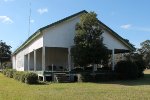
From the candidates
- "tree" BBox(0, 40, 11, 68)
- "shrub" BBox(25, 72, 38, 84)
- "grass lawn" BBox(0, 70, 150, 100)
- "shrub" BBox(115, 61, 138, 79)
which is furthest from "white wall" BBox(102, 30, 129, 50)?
"tree" BBox(0, 40, 11, 68)

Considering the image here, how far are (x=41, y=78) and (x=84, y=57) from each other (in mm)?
5479

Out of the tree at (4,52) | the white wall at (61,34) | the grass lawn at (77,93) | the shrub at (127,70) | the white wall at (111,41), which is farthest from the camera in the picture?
the tree at (4,52)

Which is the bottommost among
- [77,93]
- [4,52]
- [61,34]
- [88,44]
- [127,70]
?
[77,93]

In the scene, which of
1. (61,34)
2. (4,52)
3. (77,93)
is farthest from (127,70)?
(4,52)

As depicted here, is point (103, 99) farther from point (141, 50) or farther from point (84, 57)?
point (141, 50)

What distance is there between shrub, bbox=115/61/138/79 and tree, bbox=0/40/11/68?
252 feet

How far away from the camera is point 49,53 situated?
1576 inches

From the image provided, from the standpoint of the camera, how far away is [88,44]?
2978 cm

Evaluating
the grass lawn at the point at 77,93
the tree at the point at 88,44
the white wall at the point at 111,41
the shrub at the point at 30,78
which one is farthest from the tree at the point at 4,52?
the grass lawn at the point at 77,93

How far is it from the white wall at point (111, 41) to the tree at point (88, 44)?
331cm

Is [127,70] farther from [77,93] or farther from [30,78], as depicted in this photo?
[77,93]

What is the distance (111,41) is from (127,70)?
15.9ft

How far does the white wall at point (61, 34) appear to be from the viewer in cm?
3177

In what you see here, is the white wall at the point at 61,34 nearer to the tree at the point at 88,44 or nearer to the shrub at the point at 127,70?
the tree at the point at 88,44
